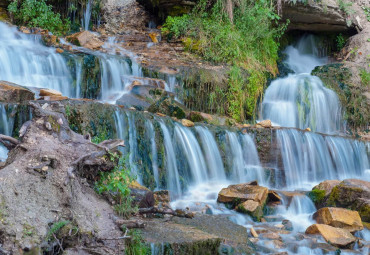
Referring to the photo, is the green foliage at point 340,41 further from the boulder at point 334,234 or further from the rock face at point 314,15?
the boulder at point 334,234

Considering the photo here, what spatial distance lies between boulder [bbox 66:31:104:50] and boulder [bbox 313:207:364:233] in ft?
22.7

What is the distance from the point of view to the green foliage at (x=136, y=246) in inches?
134

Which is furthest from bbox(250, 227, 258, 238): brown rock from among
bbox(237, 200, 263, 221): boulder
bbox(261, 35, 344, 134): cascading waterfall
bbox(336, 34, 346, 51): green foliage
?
bbox(336, 34, 346, 51): green foliage

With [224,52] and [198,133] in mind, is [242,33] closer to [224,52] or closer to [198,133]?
[224,52]

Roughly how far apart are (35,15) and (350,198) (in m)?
8.50

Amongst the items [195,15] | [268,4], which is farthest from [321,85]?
[195,15]

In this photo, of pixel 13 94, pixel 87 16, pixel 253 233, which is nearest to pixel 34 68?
pixel 13 94

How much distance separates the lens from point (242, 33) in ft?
39.3

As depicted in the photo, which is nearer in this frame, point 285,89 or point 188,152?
point 188,152

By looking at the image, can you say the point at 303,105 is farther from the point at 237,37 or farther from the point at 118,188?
the point at 118,188

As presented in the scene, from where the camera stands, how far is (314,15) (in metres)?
13.2

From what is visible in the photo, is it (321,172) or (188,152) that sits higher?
(188,152)

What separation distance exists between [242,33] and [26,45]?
5646 millimetres

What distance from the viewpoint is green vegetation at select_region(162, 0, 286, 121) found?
10.7 m
